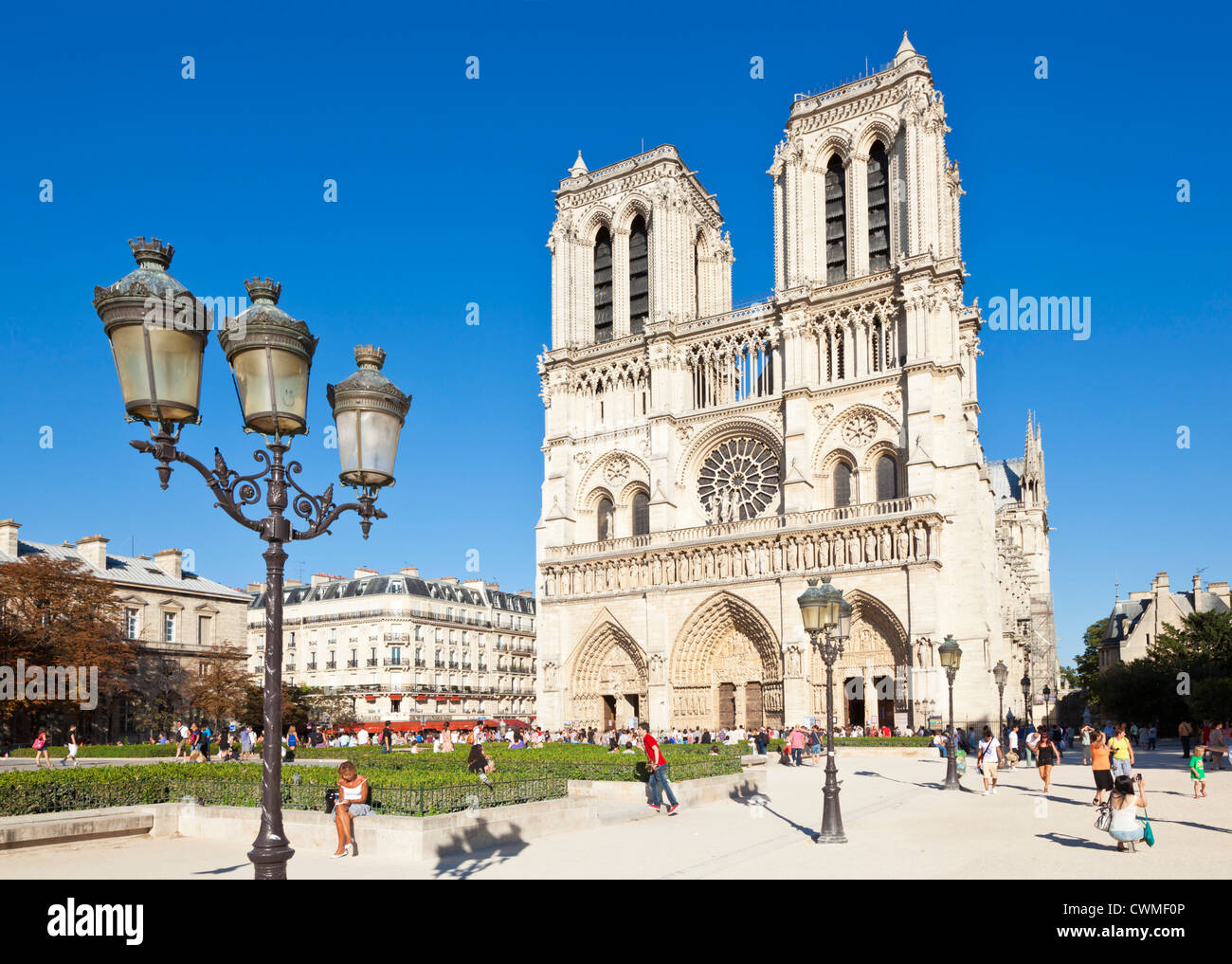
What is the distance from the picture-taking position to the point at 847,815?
16.4m

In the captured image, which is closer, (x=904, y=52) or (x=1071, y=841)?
(x=1071, y=841)

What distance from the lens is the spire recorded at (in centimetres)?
4344

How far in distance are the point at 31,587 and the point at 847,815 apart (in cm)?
3199

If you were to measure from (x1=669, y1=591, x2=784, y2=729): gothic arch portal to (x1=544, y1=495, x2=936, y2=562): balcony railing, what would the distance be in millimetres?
2781

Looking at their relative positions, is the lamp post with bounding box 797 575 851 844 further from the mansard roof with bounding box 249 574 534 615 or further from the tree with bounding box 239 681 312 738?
the mansard roof with bounding box 249 574 534 615

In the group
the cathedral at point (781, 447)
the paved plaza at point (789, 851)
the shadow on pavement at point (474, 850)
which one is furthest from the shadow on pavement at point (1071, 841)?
the cathedral at point (781, 447)

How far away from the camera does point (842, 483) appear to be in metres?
42.7

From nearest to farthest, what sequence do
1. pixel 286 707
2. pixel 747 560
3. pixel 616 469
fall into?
pixel 286 707, pixel 747 560, pixel 616 469

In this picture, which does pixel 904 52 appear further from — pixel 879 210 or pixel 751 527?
pixel 751 527

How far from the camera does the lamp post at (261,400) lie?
559 centimetres

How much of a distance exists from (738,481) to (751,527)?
2.85m

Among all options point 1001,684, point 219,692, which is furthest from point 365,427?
point 219,692
